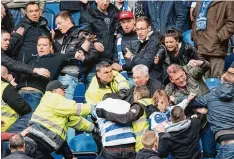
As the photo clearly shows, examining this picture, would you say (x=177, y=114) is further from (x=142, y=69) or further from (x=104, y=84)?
(x=104, y=84)

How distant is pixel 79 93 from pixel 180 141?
283cm

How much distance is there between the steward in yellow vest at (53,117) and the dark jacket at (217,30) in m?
2.94

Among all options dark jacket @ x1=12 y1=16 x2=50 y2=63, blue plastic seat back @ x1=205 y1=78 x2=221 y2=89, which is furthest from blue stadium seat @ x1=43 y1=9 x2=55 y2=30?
blue plastic seat back @ x1=205 y1=78 x2=221 y2=89

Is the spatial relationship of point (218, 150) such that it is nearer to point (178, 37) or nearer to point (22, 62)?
point (178, 37)

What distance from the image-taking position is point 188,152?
11.0 m

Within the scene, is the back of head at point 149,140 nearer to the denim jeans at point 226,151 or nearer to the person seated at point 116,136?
the person seated at point 116,136

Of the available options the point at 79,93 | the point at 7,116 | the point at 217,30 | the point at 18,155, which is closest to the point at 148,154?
the point at 18,155

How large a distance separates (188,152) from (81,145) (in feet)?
6.46

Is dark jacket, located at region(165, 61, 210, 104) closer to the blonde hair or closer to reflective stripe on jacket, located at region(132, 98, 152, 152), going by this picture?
the blonde hair

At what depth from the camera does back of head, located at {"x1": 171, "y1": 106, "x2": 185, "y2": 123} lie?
10.9 meters

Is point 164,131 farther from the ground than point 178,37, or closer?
closer

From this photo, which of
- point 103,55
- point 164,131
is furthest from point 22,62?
point 164,131

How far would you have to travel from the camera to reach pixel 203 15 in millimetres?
13797

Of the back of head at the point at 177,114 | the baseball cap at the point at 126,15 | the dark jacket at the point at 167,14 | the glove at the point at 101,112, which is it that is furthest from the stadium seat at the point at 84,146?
the dark jacket at the point at 167,14
